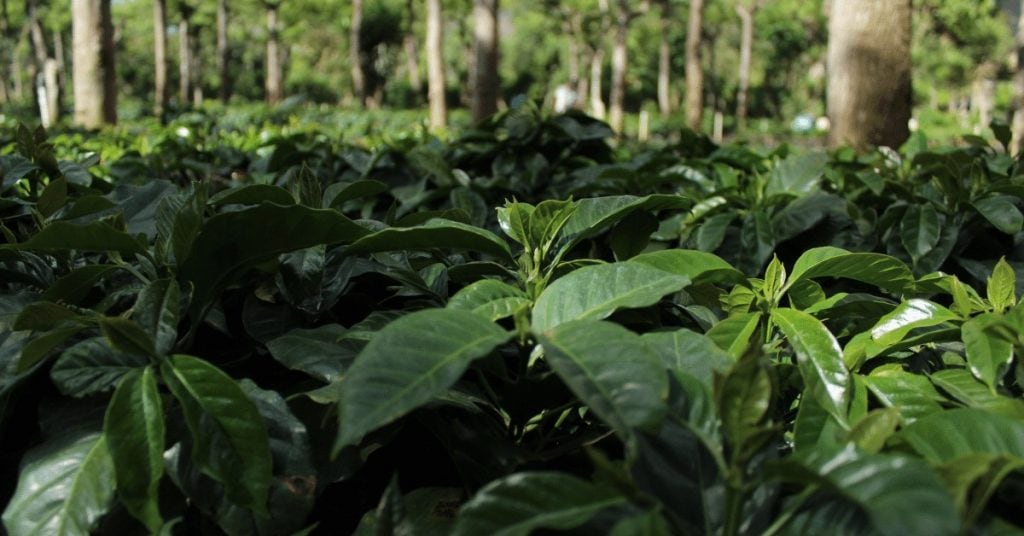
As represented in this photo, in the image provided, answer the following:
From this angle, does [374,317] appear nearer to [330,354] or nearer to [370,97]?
[330,354]

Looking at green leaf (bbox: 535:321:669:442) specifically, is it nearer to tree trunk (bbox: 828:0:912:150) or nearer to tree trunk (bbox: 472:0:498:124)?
tree trunk (bbox: 828:0:912:150)

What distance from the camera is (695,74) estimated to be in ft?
68.7

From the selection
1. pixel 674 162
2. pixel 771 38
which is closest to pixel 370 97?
pixel 771 38

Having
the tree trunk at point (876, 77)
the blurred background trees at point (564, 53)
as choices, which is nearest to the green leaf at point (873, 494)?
the tree trunk at point (876, 77)

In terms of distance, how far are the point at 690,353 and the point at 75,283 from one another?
74 centimetres

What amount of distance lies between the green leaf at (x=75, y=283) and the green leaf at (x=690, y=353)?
666 millimetres

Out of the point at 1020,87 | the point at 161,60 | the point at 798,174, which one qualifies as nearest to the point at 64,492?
the point at 798,174

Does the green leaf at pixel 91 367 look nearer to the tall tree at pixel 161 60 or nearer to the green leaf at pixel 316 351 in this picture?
the green leaf at pixel 316 351

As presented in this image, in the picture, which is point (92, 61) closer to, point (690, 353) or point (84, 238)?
point (84, 238)

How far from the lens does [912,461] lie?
0.64m

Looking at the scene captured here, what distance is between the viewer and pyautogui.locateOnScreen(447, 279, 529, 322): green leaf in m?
0.95

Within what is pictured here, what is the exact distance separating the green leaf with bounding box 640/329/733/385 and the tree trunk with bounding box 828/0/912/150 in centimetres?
342

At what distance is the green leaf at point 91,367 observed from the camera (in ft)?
2.84

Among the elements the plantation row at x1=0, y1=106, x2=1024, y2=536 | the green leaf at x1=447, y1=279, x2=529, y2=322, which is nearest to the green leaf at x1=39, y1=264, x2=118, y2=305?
the plantation row at x1=0, y1=106, x2=1024, y2=536
